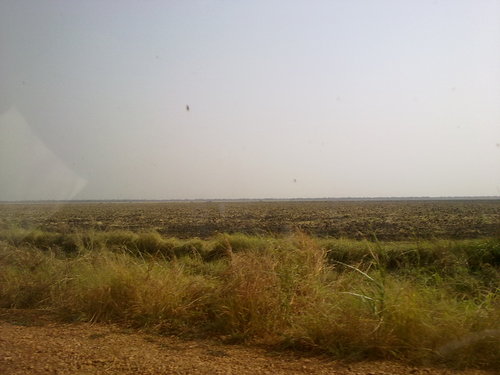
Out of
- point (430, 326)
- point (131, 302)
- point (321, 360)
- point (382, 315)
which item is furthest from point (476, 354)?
point (131, 302)

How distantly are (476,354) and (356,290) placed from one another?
2.11 meters

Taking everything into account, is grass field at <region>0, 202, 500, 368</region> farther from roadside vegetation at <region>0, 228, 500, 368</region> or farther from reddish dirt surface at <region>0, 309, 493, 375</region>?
reddish dirt surface at <region>0, 309, 493, 375</region>

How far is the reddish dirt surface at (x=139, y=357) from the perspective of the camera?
4.60 metres

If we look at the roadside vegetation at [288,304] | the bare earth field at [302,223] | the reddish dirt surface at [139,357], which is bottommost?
the bare earth field at [302,223]

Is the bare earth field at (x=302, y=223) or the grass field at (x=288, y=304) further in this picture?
the bare earth field at (x=302, y=223)

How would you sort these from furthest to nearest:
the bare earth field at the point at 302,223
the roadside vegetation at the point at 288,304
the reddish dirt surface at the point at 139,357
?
the bare earth field at the point at 302,223 → the roadside vegetation at the point at 288,304 → the reddish dirt surface at the point at 139,357

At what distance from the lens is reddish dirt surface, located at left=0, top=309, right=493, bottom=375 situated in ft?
15.1

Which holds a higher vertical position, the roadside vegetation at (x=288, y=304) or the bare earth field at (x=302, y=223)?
the roadside vegetation at (x=288, y=304)

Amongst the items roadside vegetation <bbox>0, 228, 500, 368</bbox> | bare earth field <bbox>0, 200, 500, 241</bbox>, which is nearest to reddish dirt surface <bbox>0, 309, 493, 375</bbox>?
roadside vegetation <bbox>0, 228, 500, 368</bbox>

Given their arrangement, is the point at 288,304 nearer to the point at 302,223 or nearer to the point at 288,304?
the point at 288,304

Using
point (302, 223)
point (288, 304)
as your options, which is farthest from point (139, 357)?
point (302, 223)

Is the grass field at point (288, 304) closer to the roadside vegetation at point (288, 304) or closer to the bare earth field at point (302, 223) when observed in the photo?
the roadside vegetation at point (288, 304)

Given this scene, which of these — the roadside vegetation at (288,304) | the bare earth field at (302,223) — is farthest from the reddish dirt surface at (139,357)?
the bare earth field at (302,223)

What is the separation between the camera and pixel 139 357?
5.05m
